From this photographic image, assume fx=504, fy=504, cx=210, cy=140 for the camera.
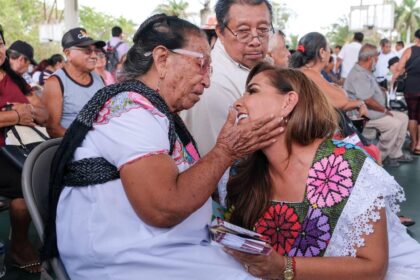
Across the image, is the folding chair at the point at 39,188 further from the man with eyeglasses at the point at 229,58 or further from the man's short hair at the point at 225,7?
the man's short hair at the point at 225,7

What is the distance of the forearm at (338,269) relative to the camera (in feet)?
5.65

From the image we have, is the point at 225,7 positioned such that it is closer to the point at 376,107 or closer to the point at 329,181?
the point at 329,181

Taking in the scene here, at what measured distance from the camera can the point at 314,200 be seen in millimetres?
1836

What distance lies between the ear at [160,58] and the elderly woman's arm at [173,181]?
35 cm

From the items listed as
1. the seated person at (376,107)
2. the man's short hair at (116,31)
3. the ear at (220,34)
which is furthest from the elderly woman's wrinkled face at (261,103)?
the man's short hair at (116,31)

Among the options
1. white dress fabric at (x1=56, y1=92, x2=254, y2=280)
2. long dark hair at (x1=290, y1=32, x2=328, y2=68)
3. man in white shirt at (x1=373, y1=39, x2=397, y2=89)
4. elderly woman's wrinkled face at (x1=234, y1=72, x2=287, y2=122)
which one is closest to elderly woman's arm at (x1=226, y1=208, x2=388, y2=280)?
white dress fabric at (x1=56, y1=92, x2=254, y2=280)

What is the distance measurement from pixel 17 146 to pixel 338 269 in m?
2.41

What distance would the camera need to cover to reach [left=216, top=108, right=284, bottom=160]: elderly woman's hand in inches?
63.5

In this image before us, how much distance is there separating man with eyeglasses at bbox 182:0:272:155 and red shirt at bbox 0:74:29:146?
144 centimetres

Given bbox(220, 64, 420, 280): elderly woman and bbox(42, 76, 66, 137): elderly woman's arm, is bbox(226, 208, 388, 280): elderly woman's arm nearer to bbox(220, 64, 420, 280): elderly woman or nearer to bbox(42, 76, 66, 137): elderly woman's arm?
bbox(220, 64, 420, 280): elderly woman

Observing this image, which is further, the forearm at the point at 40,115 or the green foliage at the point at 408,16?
the green foliage at the point at 408,16

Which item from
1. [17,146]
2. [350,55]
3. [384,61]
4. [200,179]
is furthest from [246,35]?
[384,61]

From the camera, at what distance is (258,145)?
168cm

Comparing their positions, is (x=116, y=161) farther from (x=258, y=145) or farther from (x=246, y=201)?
(x=246, y=201)
